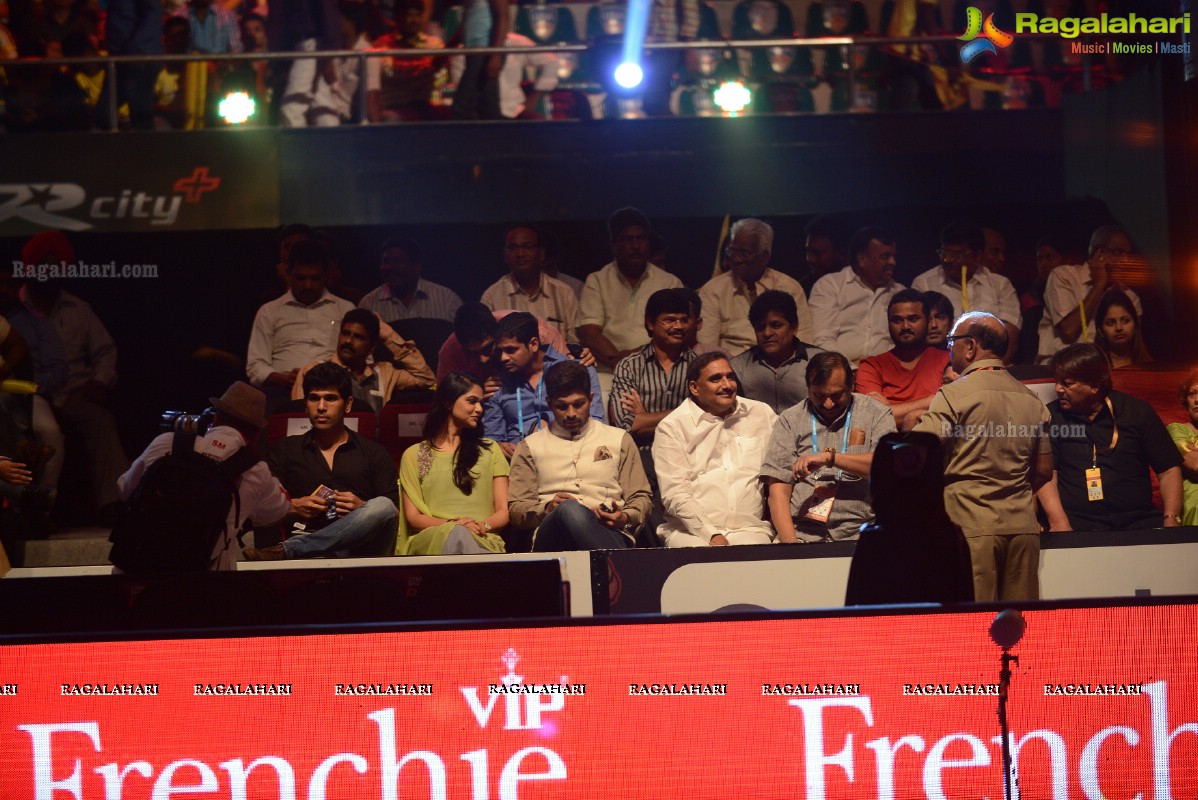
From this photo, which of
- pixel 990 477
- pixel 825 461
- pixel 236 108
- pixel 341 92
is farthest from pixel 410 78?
pixel 990 477

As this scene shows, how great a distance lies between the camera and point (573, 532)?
769 cm

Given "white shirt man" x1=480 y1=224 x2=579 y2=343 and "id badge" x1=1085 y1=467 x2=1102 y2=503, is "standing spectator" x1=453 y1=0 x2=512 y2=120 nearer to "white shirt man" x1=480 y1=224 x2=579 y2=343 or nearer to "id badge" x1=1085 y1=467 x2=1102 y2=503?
"white shirt man" x1=480 y1=224 x2=579 y2=343

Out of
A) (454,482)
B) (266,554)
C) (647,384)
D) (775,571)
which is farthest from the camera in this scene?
(647,384)

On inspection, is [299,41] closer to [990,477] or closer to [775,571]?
[775,571]

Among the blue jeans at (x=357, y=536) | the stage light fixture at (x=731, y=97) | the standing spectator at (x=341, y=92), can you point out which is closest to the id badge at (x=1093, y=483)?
the stage light fixture at (x=731, y=97)

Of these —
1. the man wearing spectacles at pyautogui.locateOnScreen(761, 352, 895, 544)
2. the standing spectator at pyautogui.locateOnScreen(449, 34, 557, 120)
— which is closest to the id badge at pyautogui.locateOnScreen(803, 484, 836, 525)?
the man wearing spectacles at pyautogui.locateOnScreen(761, 352, 895, 544)

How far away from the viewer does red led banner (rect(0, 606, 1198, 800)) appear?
136 inches

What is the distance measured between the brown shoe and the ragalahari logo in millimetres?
6104

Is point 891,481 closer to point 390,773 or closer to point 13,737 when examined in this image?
point 390,773

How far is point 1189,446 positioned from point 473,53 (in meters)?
5.60

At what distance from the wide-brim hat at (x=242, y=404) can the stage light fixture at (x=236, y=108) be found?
3379 mm

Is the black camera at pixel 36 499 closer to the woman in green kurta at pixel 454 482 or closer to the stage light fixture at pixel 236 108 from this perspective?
the woman in green kurta at pixel 454 482

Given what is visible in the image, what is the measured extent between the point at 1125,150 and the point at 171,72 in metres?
6.94

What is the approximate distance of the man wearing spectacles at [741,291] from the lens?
29.1 ft
